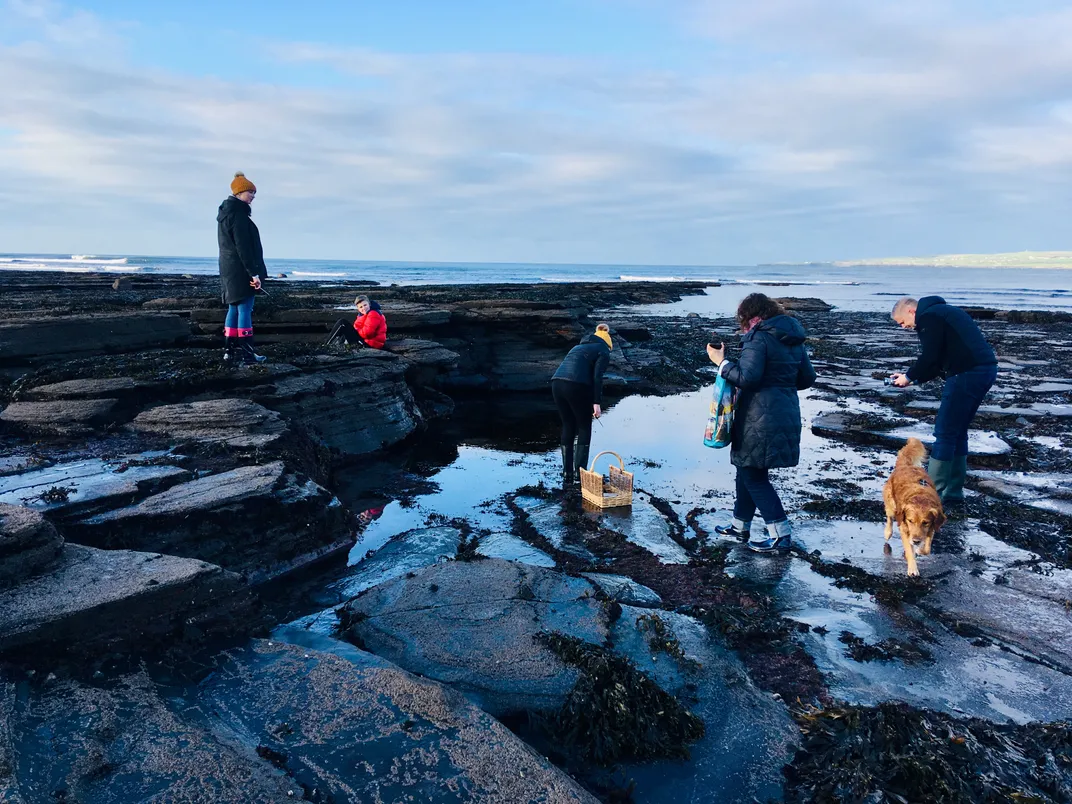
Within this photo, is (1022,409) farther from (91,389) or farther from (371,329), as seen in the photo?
(91,389)

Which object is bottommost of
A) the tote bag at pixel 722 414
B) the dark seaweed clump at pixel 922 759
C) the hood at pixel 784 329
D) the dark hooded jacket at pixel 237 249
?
the dark seaweed clump at pixel 922 759

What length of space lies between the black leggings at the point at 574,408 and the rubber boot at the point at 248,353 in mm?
5151

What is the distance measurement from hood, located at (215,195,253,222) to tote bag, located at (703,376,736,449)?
7.21 metres

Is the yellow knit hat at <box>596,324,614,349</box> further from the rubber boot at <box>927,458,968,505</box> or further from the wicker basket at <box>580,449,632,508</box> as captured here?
the rubber boot at <box>927,458,968,505</box>

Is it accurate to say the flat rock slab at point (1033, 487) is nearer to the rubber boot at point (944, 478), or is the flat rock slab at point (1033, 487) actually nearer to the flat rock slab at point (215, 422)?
the rubber boot at point (944, 478)

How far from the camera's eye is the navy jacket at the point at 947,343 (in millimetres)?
7395

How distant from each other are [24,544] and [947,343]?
337 inches

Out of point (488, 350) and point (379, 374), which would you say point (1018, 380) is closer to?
point (488, 350)

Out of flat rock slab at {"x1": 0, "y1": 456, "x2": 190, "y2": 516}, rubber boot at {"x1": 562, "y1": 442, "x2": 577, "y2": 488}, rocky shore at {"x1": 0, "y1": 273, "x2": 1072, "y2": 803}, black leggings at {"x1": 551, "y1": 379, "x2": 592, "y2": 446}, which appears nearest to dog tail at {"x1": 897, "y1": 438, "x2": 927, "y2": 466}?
rocky shore at {"x1": 0, "y1": 273, "x2": 1072, "y2": 803}

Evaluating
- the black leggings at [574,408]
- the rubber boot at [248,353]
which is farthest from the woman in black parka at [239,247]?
the black leggings at [574,408]

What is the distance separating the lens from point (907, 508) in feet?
19.5

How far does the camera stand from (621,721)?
3686 mm

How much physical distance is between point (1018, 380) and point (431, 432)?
15050 millimetres

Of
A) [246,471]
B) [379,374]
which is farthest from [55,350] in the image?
[246,471]
